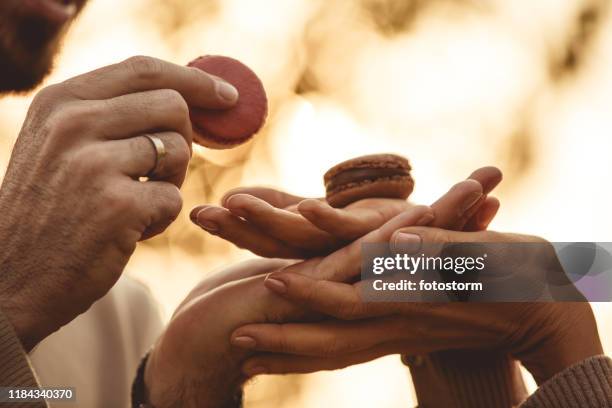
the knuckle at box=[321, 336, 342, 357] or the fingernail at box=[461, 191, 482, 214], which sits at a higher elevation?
the fingernail at box=[461, 191, 482, 214]

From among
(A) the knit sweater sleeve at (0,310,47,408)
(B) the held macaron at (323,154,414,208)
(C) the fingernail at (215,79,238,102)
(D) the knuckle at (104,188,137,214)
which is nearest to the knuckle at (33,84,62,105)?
(D) the knuckle at (104,188,137,214)

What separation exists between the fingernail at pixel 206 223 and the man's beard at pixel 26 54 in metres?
1.34

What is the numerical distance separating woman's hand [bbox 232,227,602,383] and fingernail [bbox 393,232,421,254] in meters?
0.01

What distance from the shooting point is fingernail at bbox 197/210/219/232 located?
1.85 meters

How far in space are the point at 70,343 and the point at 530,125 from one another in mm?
8952

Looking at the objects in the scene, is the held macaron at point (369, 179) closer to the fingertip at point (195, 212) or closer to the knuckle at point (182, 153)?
the fingertip at point (195, 212)

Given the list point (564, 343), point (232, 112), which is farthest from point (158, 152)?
point (564, 343)

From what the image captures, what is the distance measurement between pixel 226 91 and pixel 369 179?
0.48m

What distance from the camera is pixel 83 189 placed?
1652 mm

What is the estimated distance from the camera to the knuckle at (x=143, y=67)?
1.71m

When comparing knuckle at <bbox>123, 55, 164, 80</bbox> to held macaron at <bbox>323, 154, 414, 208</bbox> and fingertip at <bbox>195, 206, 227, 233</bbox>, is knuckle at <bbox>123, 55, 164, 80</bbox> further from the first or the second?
held macaron at <bbox>323, 154, 414, 208</bbox>

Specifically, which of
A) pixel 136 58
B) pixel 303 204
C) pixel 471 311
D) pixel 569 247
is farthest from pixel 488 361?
pixel 136 58

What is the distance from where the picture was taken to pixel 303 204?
1794 millimetres

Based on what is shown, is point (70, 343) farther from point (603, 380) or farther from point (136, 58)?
point (603, 380)
